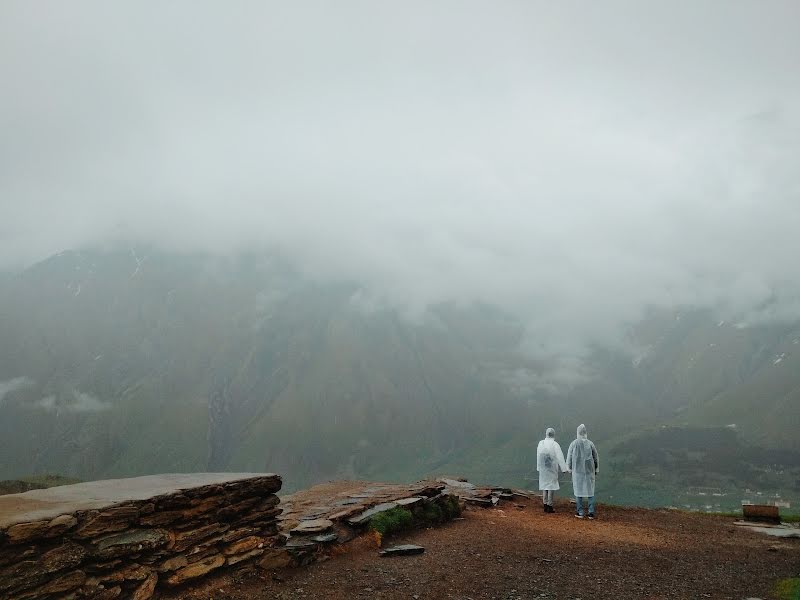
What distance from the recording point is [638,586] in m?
12.0

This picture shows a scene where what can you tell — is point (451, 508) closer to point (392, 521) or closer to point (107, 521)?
point (392, 521)

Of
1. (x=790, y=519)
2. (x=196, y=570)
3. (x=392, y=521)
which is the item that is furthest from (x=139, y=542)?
(x=790, y=519)

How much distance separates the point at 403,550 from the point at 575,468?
1142 cm

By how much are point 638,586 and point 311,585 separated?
718 cm

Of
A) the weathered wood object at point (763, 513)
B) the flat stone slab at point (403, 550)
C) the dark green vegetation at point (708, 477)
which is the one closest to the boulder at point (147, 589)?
the flat stone slab at point (403, 550)

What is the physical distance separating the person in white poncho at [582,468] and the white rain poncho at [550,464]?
0.45 m

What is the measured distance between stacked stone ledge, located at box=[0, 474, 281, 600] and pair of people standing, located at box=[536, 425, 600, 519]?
14.1 meters

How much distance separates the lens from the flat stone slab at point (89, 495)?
30.1 feet

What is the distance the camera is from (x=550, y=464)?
23922mm

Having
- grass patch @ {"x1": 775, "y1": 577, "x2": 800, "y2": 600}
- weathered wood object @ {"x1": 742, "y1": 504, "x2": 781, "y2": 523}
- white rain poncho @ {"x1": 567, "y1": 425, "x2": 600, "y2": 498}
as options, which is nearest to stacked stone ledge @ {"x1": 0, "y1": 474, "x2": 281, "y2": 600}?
grass patch @ {"x1": 775, "y1": 577, "x2": 800, "y2": 600}

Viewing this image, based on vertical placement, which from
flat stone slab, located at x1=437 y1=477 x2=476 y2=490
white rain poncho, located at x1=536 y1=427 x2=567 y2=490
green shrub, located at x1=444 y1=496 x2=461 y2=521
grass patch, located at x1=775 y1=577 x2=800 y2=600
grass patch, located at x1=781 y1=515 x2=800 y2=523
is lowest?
grass patch, located at x1=775 y1=577 x2=800 y2=600

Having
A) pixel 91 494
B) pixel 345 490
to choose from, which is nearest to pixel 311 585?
pixel 91 494

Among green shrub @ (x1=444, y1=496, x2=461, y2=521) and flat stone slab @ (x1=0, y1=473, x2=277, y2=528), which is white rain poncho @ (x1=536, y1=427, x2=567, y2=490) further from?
flat stone slab @ (x1=0, y1=473, x2=277, y2=528)

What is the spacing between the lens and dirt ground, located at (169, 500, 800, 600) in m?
11.4
